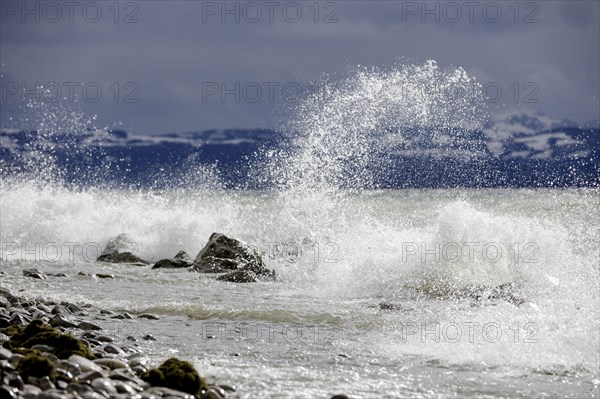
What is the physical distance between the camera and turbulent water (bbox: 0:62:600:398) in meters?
7.48

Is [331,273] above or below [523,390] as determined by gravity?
above

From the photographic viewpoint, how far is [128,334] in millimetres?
9164

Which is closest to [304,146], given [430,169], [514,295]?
[514,295]

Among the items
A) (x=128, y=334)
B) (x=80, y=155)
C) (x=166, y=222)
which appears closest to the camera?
(x=128, y=334)

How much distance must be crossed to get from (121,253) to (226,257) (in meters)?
2.92

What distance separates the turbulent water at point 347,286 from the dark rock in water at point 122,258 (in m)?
0.60

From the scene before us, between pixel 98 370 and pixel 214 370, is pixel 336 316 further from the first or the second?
pixel 98 370

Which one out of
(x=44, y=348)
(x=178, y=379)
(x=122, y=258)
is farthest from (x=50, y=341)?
(x=122, y=258)

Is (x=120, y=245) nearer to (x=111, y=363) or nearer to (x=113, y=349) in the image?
(x=113, y=349)

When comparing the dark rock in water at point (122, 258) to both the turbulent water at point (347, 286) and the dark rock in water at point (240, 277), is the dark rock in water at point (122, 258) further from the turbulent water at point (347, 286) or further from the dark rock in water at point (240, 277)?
the dark rock in water at point (240, 277)

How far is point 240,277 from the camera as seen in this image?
46.1 feet

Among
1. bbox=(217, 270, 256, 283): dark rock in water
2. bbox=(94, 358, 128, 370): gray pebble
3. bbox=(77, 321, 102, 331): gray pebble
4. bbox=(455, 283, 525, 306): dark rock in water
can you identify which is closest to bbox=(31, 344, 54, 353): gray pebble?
bbox=(94, 358, 128, 370): gray pebble

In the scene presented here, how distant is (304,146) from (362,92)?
1.88 meters

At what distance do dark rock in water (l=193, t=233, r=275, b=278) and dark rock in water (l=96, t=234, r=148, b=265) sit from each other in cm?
199
